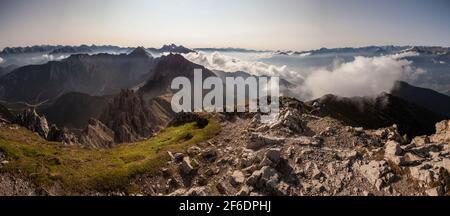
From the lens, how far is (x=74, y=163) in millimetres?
44219

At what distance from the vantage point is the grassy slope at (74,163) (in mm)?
39000

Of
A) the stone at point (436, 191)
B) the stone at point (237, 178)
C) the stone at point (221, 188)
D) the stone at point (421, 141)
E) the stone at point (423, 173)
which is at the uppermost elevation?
the stone at point (421, 141)

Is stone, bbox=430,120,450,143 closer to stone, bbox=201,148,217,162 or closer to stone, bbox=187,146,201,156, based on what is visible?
stone, bbox=201,148,217,162

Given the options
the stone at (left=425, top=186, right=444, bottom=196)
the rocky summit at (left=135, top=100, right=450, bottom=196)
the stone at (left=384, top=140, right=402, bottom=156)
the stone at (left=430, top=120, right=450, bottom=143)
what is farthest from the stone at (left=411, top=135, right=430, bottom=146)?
the stone at (left=425, top=186, right=444, bottom=196)

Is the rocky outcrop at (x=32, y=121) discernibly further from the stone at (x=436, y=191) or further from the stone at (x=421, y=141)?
the stone at (x=436, y=191)

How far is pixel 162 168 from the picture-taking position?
43.8m

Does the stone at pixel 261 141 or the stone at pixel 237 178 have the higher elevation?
the stone at pixel 261 141

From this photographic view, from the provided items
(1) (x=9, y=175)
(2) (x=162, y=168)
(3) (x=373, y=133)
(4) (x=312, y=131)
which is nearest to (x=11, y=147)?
(1) (x=9, y=175)

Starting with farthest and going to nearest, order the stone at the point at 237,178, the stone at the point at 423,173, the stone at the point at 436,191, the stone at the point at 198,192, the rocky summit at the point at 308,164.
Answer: the stone at the point at 237,178 → the rocky summit at the point at 308,164 → the stone at the point at 198,192 → the stone at the point at 423,173 → the stone at the point at 436,191

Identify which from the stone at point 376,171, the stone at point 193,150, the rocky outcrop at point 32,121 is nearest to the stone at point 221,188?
the stone at point 193,150
